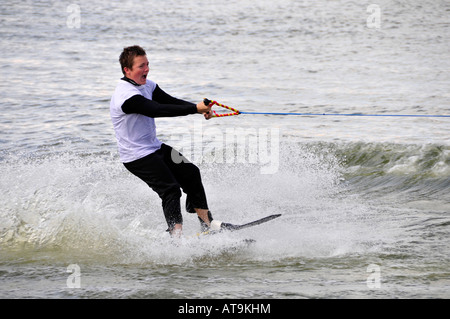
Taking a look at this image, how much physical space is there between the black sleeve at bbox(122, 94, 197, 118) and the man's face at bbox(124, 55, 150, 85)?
0.64 ft

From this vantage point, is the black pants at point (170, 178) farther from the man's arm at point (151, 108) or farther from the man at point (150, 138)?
the man's arm at point (151, 108)

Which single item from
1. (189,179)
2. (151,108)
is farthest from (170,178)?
(151,108)

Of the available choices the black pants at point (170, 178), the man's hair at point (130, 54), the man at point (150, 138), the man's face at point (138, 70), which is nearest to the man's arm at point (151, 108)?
the man at point (150, 138)

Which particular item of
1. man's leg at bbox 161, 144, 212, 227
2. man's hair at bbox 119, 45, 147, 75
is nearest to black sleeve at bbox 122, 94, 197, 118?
man's hair at bbox 119, 45, 147, 75

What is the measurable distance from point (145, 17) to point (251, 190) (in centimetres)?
2333

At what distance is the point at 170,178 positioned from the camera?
226 inches

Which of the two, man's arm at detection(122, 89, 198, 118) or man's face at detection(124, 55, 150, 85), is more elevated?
man's face at detection(124, 55, 150, 85)

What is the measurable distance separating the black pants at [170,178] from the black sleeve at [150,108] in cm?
47

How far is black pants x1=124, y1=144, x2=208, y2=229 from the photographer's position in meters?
5.71

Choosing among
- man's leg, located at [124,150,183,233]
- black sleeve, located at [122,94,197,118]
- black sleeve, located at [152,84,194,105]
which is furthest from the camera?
black sleeve, located at [152,84,194,105]

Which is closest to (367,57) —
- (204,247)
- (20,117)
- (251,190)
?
(20,117)

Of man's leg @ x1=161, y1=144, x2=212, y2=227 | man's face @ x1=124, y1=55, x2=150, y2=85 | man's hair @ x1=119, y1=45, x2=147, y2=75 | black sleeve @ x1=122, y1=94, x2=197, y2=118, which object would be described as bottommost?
man's leg @ x1=161, y1=144, x2=212, y2=227

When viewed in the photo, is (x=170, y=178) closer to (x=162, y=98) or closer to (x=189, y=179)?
(x=189, y=179)

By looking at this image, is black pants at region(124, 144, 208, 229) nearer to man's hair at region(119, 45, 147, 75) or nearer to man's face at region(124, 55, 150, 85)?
man's face at region(124, 55, 150, 85)
